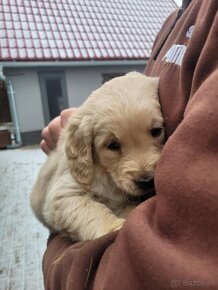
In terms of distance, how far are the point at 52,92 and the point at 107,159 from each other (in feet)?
33.8

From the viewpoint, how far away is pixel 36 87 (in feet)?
37.3

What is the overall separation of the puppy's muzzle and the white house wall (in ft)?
33.1

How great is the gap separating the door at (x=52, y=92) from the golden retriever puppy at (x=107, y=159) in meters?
9.88

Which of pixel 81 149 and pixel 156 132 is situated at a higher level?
pixel 156 132

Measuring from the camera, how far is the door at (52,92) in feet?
37.3

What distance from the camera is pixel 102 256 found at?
3.42 feet

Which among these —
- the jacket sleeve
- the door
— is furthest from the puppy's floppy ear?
the door

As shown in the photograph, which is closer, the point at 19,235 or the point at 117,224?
the point at 117,224

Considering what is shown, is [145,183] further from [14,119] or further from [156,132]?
[14,119]

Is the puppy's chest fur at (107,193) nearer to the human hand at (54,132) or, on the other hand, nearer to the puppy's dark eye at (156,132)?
the puppy's dark eye at (156,132)

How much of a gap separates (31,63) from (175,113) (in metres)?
9.85

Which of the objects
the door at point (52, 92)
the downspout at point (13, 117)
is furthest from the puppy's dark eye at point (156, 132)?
the door at point (52, 92)

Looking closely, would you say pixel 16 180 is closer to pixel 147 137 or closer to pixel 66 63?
pixel 66 63

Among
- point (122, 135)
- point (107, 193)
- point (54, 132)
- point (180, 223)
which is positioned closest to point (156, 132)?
point (122, 135)
